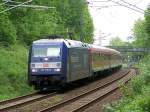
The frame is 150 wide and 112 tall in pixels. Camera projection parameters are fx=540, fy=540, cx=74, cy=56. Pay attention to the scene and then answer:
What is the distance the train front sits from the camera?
26.5 metres

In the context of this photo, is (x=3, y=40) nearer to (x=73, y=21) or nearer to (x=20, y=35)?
(x=20, y=35)

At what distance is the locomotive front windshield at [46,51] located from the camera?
2688cm

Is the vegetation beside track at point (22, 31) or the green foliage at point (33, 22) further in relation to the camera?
the green foliage at point (33, 22)

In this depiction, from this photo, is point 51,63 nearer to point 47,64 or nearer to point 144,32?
point 47,64

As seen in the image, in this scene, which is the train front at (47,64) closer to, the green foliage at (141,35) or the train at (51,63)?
the train at (51,63)

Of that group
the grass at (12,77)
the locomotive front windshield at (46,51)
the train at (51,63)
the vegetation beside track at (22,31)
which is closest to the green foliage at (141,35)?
the vegetation beside track at (22,31)

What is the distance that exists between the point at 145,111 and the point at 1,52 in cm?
2188

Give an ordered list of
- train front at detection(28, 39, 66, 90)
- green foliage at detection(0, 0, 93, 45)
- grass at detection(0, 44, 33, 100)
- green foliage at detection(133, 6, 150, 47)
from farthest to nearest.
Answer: green foliage at detection(133, 6, 150, 47) → green foliage at detection(0, 0, 93, 45) → grass at detection(0, 44, 33, 100) → train front at detection(28, 39, 66, 90)

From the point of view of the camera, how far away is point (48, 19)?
6022cm

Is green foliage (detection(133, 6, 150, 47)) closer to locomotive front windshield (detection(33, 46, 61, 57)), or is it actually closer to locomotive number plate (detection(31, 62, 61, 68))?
locomotive front windshield (detection(33, 46, 61, 57))

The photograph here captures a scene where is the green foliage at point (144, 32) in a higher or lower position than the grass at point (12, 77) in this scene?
higher

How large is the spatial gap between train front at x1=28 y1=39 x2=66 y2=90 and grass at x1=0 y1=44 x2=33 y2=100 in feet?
4.06

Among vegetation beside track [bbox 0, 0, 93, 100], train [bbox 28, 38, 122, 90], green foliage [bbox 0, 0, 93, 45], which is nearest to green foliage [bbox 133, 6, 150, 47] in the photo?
vegetation beside track [bbox 0, 0, 93, 100]

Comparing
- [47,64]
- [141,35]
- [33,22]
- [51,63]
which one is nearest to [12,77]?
[47,64]
